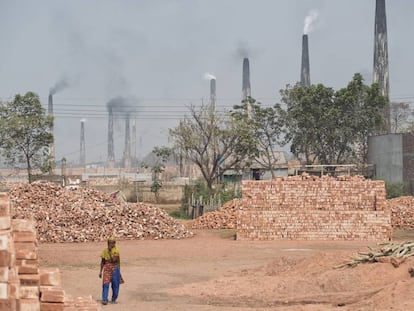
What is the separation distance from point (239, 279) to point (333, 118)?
36.1 meters

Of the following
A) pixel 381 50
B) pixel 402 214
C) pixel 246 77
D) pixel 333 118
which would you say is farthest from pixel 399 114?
pixel 246 77

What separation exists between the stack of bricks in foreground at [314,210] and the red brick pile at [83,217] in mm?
3604

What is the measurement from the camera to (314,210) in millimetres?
28859

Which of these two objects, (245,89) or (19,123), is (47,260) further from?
(245,89)

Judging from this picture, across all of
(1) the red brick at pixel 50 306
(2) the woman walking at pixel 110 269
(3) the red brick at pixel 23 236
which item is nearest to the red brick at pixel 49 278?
(1) the red brick at pixel 50 306

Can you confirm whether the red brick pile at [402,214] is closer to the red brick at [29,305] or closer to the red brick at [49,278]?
the red brick at [49,278]

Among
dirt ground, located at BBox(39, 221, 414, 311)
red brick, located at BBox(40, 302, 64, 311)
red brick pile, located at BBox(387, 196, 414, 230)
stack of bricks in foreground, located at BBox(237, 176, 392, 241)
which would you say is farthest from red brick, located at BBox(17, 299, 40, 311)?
red brick pile, located at BBox(387, 196, 414, 230)

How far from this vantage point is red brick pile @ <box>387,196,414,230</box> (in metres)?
34.2

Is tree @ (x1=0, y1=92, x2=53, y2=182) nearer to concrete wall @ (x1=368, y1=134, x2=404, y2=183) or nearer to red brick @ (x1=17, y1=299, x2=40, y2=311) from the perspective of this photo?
concrete wall @ (x1=368, y1=134, x2=404, y2=183)

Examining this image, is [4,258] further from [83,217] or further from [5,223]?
[83,217]

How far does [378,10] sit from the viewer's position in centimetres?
7256

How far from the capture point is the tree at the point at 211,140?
52750 mm

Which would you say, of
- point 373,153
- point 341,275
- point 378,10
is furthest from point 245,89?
point 341,275

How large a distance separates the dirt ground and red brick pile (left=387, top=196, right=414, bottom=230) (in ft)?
26.8
